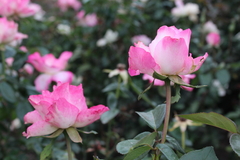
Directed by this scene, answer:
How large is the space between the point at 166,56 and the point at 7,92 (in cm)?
70

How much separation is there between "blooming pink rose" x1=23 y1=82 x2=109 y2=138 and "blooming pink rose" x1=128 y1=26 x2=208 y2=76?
0.11m

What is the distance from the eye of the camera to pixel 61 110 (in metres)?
0.52

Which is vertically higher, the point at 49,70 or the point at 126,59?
the point at 49,70

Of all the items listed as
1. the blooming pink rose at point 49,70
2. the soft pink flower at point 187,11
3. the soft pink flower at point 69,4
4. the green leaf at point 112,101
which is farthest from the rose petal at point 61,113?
the soft pink flower at point 69,4

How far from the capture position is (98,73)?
200 centimetres

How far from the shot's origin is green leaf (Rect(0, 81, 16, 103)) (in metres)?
1.02

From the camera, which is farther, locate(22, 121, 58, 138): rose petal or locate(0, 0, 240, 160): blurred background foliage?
locate(0, 0, 240, 160): blurred background foliage

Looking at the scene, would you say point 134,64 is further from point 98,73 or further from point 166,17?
point 166,17

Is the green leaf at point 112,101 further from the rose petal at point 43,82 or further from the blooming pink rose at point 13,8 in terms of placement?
the blooming pink rose at point 13,8

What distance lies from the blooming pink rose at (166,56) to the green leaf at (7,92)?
2.06 ft

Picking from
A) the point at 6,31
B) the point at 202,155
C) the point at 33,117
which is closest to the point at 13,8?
the point at 6,31

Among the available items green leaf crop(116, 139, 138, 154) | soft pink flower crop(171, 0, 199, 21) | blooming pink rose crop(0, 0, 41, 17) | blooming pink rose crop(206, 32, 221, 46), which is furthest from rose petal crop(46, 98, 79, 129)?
soft pink flower crop(171, 0, 199, 21)

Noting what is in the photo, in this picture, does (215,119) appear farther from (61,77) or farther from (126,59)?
(126,59)

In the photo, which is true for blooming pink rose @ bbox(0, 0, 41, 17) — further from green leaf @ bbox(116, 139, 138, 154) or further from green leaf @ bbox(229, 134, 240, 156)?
green leaf @ bbox(229, 134, 240, 156)
